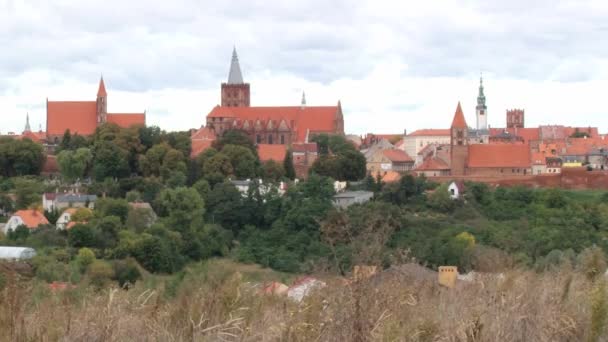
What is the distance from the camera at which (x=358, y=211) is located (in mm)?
40531

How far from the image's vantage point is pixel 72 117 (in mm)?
64375

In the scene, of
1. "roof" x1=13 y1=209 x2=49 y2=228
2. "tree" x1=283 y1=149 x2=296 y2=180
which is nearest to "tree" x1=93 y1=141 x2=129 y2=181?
"roof" x1=13 y1=209 x2=49 y2=228

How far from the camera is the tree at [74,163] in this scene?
163ft

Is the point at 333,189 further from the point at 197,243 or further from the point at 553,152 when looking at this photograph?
the point at 553,152

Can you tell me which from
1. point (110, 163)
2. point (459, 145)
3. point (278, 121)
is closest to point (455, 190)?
point (459, 145)

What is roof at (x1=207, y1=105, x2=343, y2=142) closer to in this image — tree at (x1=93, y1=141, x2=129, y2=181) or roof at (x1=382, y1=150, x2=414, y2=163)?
roof at (x1=382, y1=150, x2=414, y2=163)

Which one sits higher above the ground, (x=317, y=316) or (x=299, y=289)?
(x=317, y=316)

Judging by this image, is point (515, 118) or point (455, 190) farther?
point (515, 118)

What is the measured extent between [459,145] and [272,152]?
975 centimetres

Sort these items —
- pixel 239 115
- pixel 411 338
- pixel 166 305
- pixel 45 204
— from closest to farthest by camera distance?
pixel 411 338 < pixel 166 305 < pixel 45 204 < pixel 239 115

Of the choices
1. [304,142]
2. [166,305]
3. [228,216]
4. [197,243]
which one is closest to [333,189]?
[228,216]

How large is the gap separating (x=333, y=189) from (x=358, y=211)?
5.56 metres

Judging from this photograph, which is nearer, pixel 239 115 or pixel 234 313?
pixel 234 313

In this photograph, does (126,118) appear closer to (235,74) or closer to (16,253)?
(235,74)
